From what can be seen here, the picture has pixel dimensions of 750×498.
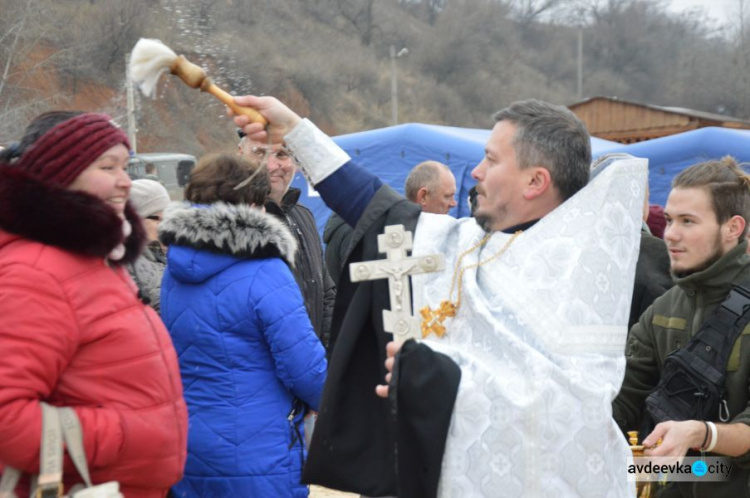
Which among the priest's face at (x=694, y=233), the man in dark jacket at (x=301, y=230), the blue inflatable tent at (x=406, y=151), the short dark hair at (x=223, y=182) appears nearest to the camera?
the priest's face at (x=694, y=233)

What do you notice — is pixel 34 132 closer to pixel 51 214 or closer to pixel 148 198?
pixel 51 214

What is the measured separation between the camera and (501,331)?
2342mm

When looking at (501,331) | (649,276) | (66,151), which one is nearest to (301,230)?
(649,276)

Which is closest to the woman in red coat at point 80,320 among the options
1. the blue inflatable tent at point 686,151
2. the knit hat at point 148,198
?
the knit hat at point 148,198

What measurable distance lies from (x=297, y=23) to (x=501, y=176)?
35935 mm

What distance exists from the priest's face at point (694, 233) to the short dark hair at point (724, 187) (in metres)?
0.02

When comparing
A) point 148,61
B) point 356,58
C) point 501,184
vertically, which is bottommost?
point 356,58

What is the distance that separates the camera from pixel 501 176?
102 inches

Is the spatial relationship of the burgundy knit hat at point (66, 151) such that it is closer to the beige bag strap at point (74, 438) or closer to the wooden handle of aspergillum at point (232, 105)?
the wooden handle of aspergillum at point (232, 105)

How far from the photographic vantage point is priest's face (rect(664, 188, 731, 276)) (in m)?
3.06

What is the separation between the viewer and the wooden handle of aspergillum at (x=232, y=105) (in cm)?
247

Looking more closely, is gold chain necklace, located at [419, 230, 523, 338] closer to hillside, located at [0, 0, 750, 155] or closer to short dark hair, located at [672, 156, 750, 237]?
short dark hair, located at [672, 156, 750, 237]

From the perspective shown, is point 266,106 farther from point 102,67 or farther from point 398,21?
point 398,21

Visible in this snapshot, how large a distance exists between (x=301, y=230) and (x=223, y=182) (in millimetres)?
1170
